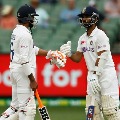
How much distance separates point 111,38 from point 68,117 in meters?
3.40

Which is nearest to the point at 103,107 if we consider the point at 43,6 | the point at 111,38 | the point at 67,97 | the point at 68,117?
the point at 68,117

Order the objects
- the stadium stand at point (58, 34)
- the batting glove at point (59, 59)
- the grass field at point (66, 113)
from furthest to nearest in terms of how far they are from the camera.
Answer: the stadium stand at point (58, 34)
the grass field at point (66, 113)
the batting glove at point (59, 59)

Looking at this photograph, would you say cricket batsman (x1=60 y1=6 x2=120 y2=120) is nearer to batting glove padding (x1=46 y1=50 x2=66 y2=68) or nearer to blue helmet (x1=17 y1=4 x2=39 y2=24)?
batting glove padding (x1=46 y1=50 x2=66 y2=68)

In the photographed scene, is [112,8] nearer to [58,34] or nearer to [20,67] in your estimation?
[58,34]

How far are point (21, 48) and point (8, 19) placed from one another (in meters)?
7.30

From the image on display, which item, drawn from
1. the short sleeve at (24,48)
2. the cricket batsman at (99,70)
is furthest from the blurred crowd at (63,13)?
the short sleeve at (24,48)

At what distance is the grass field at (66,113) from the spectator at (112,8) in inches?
126

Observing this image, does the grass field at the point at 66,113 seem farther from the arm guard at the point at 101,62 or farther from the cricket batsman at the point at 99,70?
the arm guard at the point at 101,62

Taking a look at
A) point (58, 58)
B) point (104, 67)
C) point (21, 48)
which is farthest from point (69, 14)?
point (21, 48)

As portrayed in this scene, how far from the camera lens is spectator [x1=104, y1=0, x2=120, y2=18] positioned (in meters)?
17.0

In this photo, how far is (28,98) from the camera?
32.9 ft

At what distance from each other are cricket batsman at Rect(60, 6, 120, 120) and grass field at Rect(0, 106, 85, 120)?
2.89 m

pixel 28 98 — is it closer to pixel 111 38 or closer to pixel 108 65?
pixel 108 65

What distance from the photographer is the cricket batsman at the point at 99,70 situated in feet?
33.0
